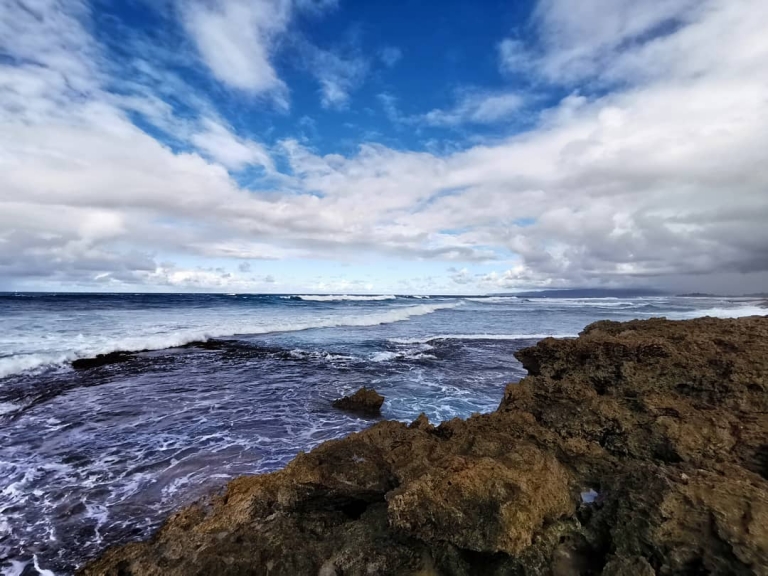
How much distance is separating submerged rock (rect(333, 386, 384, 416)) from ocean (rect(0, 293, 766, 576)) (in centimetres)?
34

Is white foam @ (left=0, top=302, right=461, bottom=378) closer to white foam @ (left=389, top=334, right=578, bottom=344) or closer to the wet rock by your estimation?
the wet rock

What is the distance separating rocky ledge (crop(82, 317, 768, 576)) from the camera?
9.46 ft

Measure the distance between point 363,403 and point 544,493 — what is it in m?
7.18

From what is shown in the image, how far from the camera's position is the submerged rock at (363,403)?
10.1m

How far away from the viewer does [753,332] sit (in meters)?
5.59

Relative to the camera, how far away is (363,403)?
10.3 m

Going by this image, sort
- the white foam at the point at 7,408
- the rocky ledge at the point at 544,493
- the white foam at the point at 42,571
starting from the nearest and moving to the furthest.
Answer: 1. the rocky ledge at the point at 544,493
2. the white foam at the point at 42,571
3. the white foam at the point at 7,408

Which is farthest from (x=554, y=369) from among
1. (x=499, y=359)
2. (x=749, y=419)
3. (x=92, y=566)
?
(x=499, y=359)

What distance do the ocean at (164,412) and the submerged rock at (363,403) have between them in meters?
0.34

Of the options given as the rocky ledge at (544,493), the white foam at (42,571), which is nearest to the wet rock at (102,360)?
A: the white foam at (42,571)

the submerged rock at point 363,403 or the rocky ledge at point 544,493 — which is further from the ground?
the rocky ledge at point 544,493

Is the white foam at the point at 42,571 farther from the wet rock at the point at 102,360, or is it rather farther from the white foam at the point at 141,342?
the wet rock at the point at 102,360

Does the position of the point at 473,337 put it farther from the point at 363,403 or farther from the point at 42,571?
the point at 42,571

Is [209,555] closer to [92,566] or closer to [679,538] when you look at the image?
[92,566]
